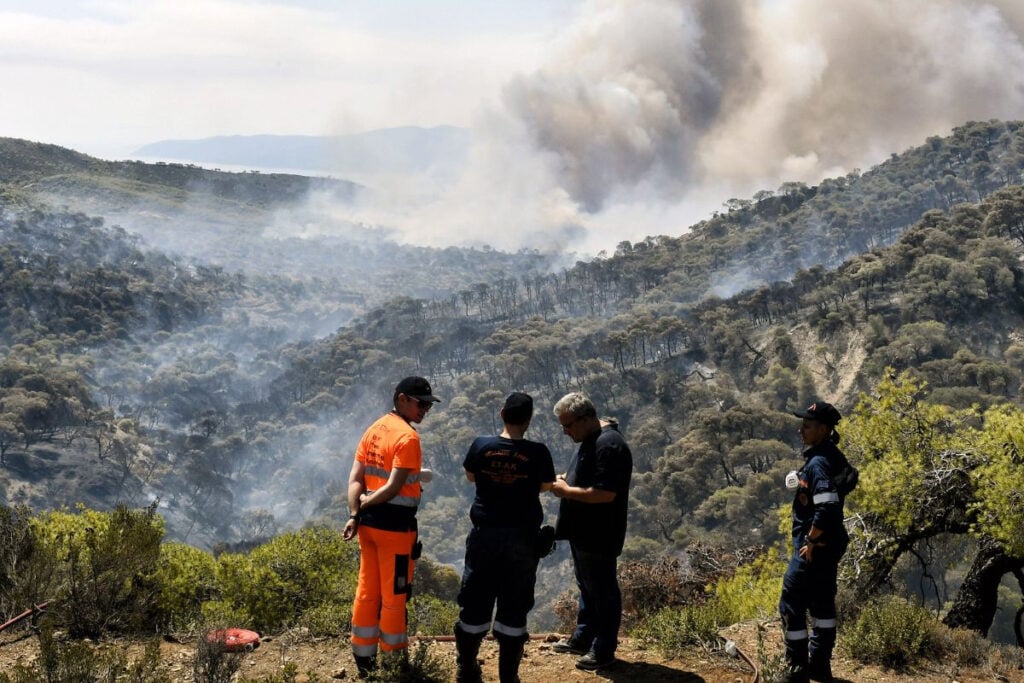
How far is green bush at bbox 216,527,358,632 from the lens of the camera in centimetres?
748

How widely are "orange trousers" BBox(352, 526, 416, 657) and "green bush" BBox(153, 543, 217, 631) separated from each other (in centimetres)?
227

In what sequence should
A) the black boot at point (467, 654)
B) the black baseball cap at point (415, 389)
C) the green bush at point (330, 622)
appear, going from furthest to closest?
1. the green bush at point (330, 622)
2. the black baseball cap at point (415, 389)
3. the black boot at point (467, 654)

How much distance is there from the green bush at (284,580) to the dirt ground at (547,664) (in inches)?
34.0

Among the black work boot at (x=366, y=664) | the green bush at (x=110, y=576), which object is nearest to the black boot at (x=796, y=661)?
the black work boot at (x=366, y=664)

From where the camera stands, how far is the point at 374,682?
516 centimetres

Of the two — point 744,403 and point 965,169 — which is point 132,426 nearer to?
point 744,403

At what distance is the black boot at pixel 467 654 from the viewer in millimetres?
5070

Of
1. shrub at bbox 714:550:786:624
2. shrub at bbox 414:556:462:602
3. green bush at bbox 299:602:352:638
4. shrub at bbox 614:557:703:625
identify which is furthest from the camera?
shrub at bbox 414:556:462:602

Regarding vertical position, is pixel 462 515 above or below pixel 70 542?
below

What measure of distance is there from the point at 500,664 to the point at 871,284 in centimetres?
8438

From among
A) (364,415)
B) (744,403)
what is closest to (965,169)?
(744,403)

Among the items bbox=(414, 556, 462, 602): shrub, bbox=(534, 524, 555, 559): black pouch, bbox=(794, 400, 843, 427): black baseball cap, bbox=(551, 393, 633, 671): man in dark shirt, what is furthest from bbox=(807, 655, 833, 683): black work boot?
→ bbox=(414, 556, 462, 602): shrub

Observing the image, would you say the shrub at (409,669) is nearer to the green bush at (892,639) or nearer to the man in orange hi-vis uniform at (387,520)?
the man in orange hi-vis uniform at (387,520)

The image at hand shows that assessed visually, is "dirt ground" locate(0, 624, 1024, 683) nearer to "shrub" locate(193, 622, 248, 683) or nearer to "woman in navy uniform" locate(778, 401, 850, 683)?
"woman in navy uniform" locate(778, 401, 850, 683)
